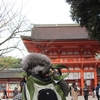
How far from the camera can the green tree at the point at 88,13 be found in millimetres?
11234

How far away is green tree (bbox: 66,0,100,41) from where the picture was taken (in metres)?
11.2

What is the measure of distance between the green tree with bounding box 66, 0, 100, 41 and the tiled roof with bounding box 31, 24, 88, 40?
10936 millimetres

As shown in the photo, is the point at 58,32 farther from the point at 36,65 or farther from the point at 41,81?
the point at 41,81

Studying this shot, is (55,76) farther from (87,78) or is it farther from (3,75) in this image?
(3,75)

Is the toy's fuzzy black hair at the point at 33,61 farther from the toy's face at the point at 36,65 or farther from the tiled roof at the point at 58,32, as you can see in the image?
the tiled roof at the point at 58,32

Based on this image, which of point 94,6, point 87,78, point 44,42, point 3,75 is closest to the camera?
point 94,6

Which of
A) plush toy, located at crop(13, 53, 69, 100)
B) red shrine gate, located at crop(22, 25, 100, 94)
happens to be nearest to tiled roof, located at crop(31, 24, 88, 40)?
red shrine gate, located at crop(22, 25, 100, 94)

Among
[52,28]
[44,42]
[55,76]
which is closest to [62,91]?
[55,76]

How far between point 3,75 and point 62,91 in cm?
2561

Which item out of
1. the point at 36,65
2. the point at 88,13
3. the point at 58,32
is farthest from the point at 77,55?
the point at 36,65

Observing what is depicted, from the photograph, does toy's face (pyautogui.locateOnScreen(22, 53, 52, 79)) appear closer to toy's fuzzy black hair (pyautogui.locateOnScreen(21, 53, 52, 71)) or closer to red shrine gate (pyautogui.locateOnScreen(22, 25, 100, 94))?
toy's fuzzy black hair (pyautogui.locateOnScreen(21, 53, 52, 71))

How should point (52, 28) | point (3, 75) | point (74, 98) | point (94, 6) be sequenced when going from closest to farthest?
point (94, 6)
point (74, 98)
point (52, 28)
point (3, 75)

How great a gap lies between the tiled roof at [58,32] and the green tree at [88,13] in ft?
35.9

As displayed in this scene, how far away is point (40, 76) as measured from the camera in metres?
3.10
